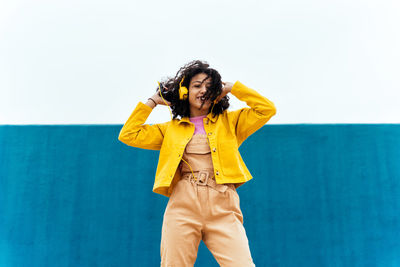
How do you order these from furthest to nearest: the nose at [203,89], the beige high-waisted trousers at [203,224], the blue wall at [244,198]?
the blue wall at [244,198]
the nose at [203,89]
the beige high-waisted trousers at [203,224]

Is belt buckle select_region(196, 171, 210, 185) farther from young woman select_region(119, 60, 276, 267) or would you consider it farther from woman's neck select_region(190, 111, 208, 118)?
woman's neck select_region(190, 111, 208, 118)

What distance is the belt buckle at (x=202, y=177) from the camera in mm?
1610

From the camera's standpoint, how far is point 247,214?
260cm

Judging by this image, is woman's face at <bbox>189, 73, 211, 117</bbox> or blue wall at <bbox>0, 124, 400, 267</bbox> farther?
blue wall at <bbox>0, 124, 400, 267</bbox>

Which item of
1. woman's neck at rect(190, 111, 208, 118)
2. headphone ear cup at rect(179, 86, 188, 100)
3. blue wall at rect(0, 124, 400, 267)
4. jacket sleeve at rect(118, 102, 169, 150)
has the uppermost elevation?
headphone ear cup at rect(179, 86, 188, 100)

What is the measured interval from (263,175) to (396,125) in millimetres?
1207

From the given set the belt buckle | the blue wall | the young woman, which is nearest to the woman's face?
the young woman

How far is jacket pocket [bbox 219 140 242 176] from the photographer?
1.63m

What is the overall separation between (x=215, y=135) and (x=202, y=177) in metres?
0.24

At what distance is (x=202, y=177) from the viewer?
5.31 feet

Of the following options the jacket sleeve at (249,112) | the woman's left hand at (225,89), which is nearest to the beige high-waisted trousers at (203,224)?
the jacket sleeve at (249,112)

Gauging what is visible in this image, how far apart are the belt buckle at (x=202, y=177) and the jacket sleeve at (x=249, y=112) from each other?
30 centimetres

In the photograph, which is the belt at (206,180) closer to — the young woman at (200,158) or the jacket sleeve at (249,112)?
the young woman at (200,158)

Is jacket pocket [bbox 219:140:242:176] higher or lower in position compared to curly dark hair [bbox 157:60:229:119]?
lower
